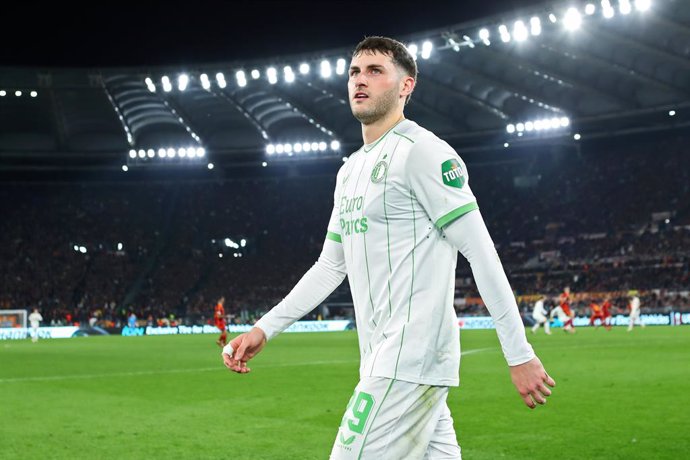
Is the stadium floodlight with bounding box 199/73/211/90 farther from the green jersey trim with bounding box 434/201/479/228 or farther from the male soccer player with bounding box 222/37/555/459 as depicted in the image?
the green jersey trim with bounding box 434/201/479/228

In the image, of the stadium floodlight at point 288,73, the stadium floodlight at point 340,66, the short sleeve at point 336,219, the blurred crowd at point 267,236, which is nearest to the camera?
the short sleeve at point 336,219

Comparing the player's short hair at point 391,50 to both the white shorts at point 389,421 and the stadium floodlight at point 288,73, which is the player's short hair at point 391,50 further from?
the stadium floodlight at point 288,73

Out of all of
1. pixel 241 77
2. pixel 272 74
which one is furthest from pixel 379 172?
pixel 241 77

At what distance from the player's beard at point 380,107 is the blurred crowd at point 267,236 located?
153ft

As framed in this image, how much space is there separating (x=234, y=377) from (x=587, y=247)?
4259 cm

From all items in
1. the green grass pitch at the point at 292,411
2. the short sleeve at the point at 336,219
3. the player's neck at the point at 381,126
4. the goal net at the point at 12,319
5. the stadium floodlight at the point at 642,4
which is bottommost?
the green grass pitch at the point at 292,411

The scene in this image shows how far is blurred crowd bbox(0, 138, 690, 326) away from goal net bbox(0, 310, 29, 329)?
138 inches

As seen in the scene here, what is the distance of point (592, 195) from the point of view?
5872 centimetres

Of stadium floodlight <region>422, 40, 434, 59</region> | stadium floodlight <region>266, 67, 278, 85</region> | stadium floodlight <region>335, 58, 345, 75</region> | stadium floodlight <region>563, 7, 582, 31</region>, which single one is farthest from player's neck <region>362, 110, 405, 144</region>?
stadium floodlight <region>266, 67, 278, 85</region>

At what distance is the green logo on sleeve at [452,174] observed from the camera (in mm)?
3717

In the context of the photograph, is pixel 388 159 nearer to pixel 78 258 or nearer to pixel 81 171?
pixel 78 258

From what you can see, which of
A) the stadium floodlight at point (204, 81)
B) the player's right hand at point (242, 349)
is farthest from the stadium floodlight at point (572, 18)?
the player's right hand at point (242, 349)

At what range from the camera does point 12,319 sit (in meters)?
48.0

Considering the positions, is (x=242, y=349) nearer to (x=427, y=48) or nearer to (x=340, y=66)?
(x=427, y=48)
